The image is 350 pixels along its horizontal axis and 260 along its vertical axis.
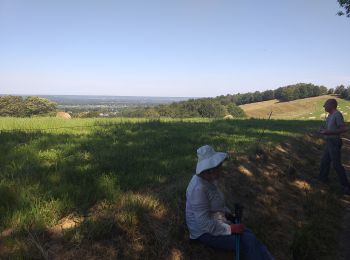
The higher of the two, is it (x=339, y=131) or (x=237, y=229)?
(x=339, y=131)

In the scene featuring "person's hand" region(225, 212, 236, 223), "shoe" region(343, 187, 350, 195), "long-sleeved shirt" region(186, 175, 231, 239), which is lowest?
"shoe" region(343, 187, 350, 195)

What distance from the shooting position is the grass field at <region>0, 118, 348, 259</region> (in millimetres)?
4375

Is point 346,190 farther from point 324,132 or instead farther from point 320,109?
point 320,109

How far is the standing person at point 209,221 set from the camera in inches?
185

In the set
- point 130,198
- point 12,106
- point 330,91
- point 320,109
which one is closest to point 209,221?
Answer: point 130,198

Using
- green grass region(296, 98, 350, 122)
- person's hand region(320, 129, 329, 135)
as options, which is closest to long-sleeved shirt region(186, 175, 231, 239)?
person's hand region(320, 129, 329, 135)

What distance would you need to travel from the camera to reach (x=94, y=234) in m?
4.38

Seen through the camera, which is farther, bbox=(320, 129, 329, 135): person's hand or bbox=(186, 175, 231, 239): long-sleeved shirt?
bbox=(320, 129, 329, 135): person's hand

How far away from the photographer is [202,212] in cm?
475

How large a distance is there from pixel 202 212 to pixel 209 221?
154mm

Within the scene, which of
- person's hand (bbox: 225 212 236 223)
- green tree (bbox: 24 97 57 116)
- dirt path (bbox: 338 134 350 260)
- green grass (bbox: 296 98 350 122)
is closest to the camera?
person's hand (bbox: 225 212 236 223)

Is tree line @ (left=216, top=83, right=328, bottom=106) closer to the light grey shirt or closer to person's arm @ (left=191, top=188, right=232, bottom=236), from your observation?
the light grey shirt

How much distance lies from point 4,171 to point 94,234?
2629 mm

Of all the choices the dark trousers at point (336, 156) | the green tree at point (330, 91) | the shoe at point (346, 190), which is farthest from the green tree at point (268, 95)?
the shoe at point (346, 190)
